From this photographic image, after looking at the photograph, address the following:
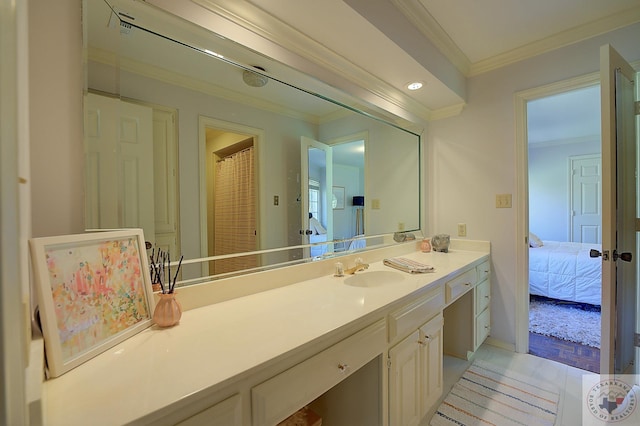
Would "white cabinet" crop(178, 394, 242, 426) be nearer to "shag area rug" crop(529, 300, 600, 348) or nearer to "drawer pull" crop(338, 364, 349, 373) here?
"drawer pull" crop(338, 364, 349, 373)

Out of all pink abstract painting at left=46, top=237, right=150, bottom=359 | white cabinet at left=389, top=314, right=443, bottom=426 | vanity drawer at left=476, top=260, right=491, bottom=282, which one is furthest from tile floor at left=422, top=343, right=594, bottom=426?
pink abstract painting at left=46, top=237, right=150, bottom=359

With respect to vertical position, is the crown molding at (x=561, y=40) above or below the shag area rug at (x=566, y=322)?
above

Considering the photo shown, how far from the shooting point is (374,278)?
163 centimetres

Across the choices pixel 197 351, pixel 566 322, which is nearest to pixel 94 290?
pixel 197 351

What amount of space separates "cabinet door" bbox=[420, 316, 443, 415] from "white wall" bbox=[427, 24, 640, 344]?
1.12 meters

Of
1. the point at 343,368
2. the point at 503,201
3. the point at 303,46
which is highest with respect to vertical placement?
the point at 303,46

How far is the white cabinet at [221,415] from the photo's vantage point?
567mm

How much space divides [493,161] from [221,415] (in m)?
2.49

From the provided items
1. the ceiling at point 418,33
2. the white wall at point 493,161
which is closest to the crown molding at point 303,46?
the ceiling at point 418,33

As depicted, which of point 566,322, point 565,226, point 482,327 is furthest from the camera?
point 565,226

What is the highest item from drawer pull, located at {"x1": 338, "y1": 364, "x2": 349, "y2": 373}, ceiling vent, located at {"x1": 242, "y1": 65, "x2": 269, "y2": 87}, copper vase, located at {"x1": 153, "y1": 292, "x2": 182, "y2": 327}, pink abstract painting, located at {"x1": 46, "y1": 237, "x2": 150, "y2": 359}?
ceiling vent, located at {"x1": 242, "y1": 65, "x2": 269, "y2": 87}

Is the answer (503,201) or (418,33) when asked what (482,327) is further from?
(418,33)

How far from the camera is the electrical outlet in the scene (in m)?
2.14

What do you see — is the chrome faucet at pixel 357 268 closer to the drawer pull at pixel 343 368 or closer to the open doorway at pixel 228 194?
the open doorway at pixel 228 194
